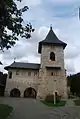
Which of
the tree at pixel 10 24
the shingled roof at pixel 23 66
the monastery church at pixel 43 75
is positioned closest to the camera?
the tree at pixel 10 24

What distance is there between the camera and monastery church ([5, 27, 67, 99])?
137 feet

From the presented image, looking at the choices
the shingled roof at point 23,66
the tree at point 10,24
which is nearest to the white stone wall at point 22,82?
the shingled roof at point 23,66

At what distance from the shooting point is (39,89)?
41.8 m

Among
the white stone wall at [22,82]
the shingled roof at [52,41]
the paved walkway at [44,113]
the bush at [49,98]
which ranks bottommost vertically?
the paved walkway at [44,113]

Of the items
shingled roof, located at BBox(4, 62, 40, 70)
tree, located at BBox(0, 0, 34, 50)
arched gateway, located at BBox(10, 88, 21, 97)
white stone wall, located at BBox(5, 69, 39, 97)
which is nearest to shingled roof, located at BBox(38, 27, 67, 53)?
shingled roof, located at BBox(4, 62, 40, 70)

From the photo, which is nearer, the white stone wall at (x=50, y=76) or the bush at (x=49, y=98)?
the bush at (x=49, y=98)

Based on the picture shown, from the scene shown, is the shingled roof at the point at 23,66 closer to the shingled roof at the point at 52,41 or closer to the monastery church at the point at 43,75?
the monastery church at the point at 43,75

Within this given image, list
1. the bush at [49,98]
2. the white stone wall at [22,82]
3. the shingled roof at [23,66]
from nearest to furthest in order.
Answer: the bush at [49,98]
the white stone wall at [22,82]
the shingled roof at [23,66]

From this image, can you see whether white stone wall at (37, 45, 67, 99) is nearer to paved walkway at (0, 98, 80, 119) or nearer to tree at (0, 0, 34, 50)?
paved walkway at (0, 98, 80, 119)

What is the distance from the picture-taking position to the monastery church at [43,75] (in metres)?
41.7

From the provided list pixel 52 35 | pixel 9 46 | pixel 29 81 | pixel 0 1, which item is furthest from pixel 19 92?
pixel 0 1

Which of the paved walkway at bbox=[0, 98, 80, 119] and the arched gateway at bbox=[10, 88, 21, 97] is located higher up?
the arched gateway at bbox=[10, 88, 21, 97]

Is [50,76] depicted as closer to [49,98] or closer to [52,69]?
[52,69]

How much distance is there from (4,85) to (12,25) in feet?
118
